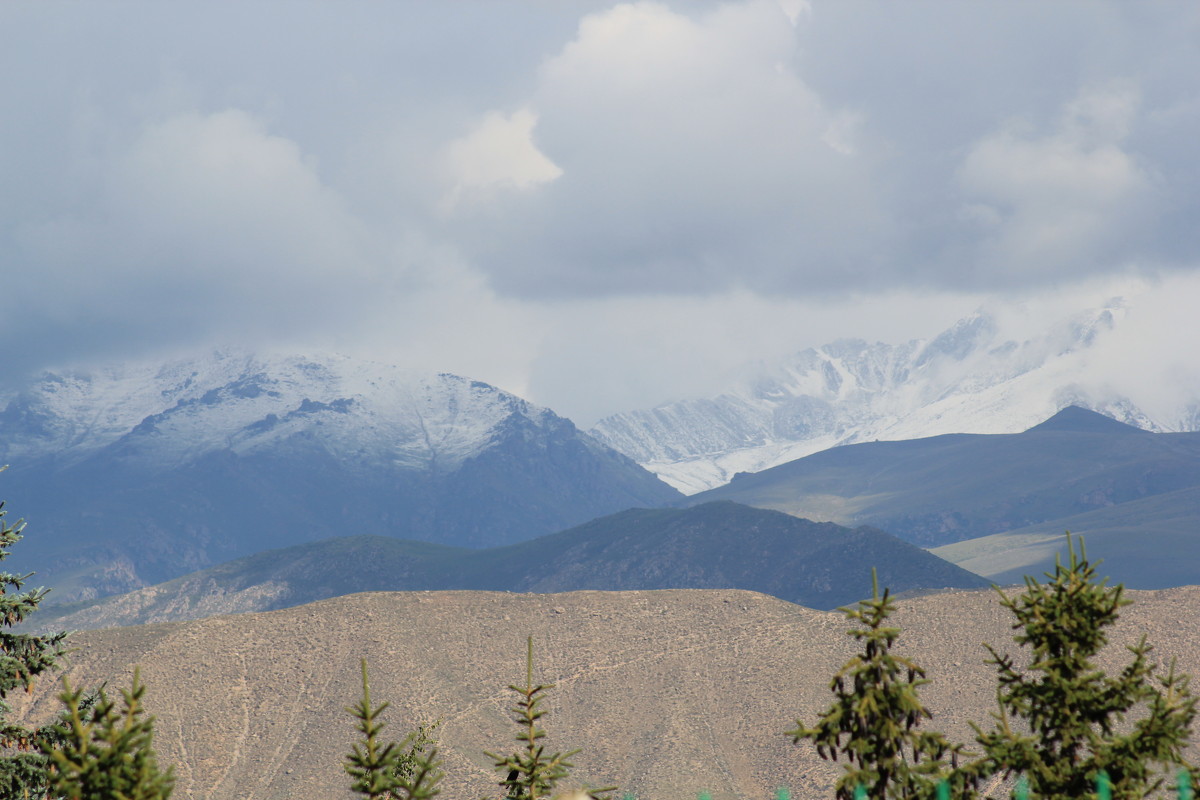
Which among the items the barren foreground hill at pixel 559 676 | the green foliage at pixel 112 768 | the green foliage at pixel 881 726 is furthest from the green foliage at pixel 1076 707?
the barren foreground hill at pixel 559 676

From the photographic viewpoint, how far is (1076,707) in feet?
61.2

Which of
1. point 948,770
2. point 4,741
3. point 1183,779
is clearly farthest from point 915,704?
point 4,741

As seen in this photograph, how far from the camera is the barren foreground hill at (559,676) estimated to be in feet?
401

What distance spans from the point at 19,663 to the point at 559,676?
116640 millimetres

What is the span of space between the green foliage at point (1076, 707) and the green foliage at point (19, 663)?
19.0 metres

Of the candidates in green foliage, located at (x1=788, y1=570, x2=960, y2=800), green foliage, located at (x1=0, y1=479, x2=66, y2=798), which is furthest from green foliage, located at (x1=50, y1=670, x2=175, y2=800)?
green foliage, located at (x1=0, y1=479, x2=66, y2=798)

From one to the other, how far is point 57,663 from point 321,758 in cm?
10117

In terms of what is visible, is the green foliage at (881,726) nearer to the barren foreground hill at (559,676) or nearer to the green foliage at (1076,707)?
the green foliage at (1076,707)

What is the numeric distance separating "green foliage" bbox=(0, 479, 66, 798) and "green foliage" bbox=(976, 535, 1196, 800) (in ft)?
62.3

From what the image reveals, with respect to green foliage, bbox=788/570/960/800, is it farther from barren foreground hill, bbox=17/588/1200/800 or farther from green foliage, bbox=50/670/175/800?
barren foreground hill, bbox=17/588/1200/800

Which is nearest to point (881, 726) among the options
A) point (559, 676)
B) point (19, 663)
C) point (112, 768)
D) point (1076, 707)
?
point (1076, 707)

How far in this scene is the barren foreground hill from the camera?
122 metres

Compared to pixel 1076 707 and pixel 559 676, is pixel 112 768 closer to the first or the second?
pixel 1076 707

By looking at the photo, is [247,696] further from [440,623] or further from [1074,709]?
[1074,709]
